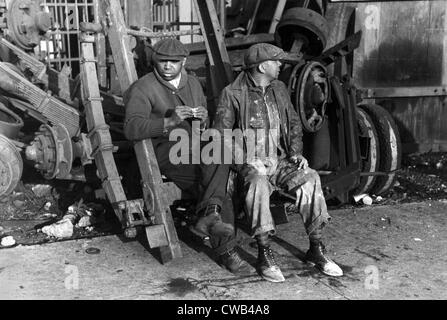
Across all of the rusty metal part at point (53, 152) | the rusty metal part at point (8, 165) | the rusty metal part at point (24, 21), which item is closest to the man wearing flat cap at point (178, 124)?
the rusty metal part at point (53, 152)

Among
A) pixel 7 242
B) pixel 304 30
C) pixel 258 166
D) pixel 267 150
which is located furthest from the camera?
pixel 304 30

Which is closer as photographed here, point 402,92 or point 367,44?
point 367,44

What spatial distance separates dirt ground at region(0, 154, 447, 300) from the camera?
3.64 meters

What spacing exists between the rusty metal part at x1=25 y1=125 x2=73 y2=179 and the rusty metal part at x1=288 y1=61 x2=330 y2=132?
6.42 ft

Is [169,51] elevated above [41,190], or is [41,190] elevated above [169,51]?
[169,51]

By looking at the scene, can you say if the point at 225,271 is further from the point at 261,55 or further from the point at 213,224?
the point at 261,55

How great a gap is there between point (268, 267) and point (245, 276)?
0.17 meters

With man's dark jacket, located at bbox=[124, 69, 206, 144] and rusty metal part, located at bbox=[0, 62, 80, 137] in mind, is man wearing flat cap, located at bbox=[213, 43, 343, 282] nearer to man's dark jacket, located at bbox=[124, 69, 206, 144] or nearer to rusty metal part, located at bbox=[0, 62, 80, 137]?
man's dark jacket, located at bbox=[124, 69, 206, 144]

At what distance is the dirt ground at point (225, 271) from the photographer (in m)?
3.64

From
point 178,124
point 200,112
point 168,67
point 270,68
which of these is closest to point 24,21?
point 168,67

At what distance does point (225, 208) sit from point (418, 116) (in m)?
4.32

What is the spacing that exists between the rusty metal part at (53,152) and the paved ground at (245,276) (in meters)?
0.77

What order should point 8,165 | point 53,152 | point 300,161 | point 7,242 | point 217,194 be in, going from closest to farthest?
point 217,194
point 300,161
point 7,242
point 8,165
point 53,152

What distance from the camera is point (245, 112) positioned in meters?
4.22
